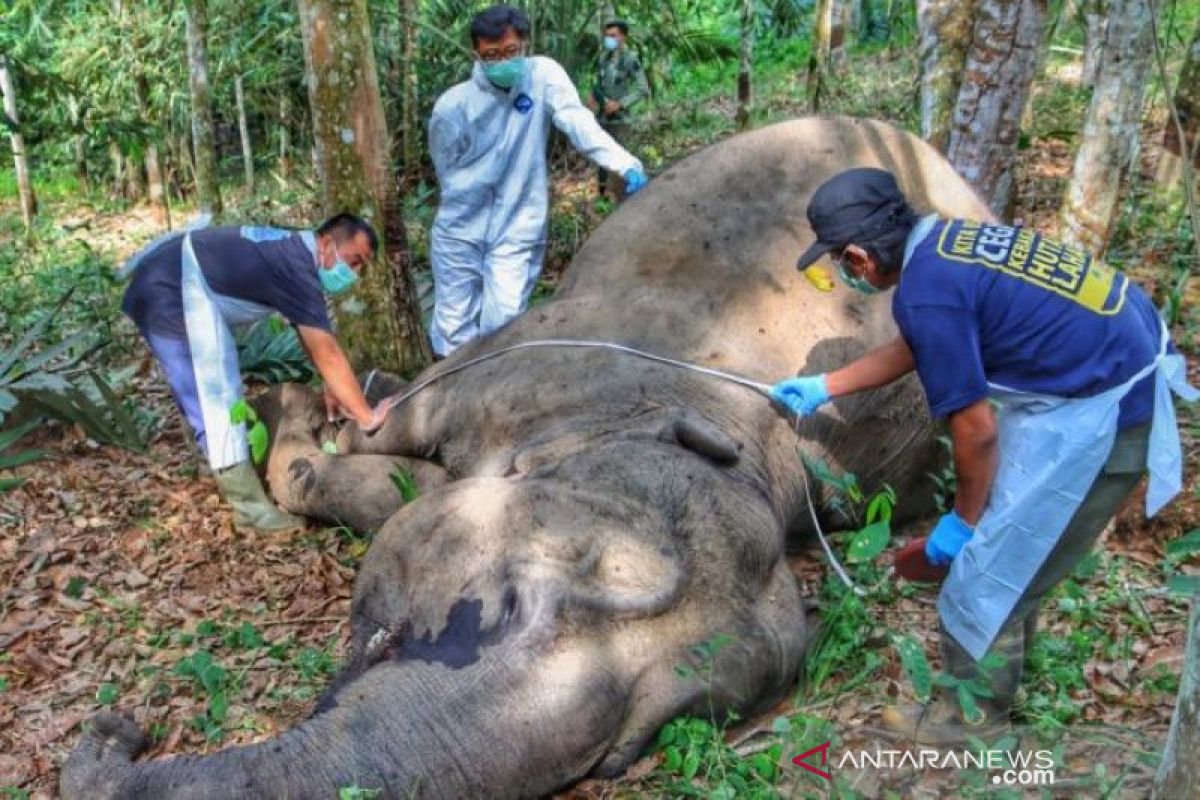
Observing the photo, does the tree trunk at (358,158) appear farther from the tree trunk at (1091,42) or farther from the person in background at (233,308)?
the tree trunk at (1091,42)

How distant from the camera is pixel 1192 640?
2783mm

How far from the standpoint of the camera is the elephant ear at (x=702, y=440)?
14.6 ft

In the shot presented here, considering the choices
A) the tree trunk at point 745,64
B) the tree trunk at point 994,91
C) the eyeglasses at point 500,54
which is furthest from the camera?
the tree trunk at point 745,64

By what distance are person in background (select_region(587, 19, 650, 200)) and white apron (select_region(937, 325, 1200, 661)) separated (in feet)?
20.4

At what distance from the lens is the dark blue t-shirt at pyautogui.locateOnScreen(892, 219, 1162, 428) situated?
358cm

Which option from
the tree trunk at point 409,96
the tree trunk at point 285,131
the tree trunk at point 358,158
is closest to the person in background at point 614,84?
the tree trunk at point 409,96

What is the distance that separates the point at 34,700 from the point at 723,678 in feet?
8.64

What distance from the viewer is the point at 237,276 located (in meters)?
5.59

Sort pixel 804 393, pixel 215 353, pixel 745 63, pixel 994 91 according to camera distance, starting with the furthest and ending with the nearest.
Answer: pixel 745 63
pixel 994 91
pixel 215 353
pixel 804 393

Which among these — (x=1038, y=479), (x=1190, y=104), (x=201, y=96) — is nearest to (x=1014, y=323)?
(x=1038, y=479)

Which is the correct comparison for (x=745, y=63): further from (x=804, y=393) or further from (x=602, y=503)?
(x=602, y=503)

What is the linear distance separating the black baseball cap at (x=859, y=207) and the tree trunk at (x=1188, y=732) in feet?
4.91

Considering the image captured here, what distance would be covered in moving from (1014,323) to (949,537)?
0.77 meters

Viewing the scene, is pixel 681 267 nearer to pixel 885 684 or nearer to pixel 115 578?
pixel 885 684
